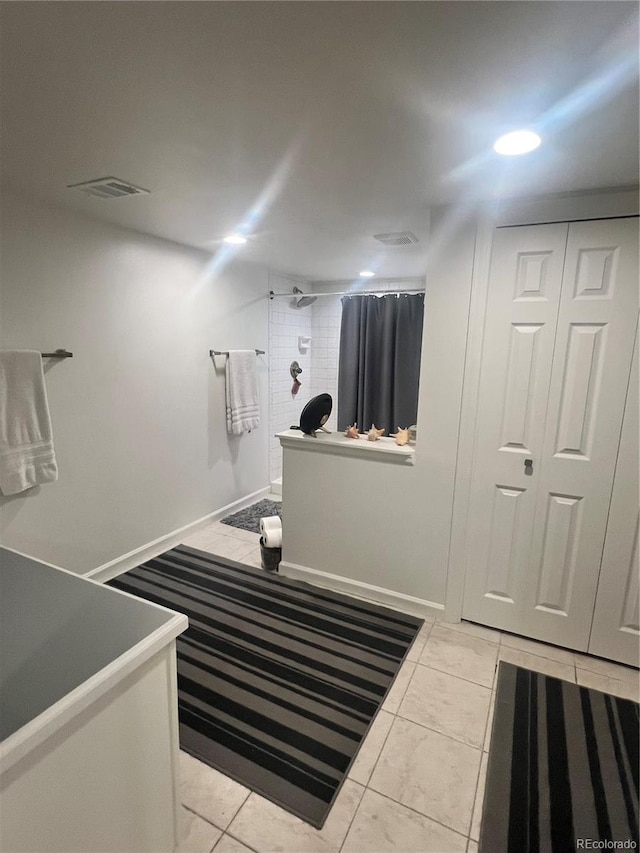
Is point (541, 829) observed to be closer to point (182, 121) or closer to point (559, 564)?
point (559, 564)

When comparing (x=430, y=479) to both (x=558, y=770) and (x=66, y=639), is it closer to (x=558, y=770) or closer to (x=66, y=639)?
(x=558, y=770)

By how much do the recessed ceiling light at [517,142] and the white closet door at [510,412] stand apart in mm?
546

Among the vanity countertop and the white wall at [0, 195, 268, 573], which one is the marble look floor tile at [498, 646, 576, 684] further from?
the white wall at [0, 195, 268, 573]

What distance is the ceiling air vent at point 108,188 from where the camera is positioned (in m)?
1.91

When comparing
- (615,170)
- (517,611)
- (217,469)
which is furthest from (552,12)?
(217,469)

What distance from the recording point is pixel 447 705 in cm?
189

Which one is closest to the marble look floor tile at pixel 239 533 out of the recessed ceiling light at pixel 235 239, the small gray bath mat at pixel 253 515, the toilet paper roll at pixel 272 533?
the small gray bath mat at pixel 253 515

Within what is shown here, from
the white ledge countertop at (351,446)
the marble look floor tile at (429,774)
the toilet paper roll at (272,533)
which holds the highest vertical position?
the white ledge countertop at (351,446)

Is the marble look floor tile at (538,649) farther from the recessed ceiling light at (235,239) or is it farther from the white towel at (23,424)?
the recessed ceiling light at (235,239)

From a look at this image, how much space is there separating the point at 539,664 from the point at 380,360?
2.68m

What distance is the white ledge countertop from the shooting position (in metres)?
2.44

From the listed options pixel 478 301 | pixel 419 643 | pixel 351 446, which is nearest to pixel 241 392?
pixel 351 446

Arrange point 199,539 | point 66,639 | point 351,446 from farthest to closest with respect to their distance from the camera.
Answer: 1. point 199,539
2. point 351,446
3. point 66,639

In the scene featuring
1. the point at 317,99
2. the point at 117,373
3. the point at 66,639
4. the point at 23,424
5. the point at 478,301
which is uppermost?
the point at 317,99
